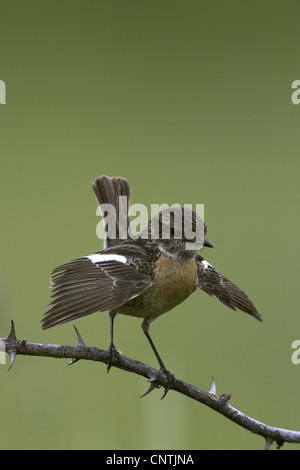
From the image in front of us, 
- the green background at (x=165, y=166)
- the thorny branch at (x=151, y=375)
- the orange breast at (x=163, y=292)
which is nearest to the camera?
the thorny branch at (x=151, y=375)

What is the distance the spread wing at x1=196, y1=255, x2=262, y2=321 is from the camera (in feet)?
11.5

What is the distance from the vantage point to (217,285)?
362 centimetres

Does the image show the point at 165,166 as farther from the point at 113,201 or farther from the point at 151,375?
the point at 151,375

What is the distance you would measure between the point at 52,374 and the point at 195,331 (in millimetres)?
2512

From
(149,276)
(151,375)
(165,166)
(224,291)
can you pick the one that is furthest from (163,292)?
(165,166)

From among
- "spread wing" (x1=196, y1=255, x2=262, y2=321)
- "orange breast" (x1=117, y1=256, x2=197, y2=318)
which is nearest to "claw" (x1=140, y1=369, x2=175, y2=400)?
"orange breast" (x1=117, y1=256, x2=197, y2=318)

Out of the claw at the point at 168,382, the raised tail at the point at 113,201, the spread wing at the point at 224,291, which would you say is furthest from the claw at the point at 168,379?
the raised tail at the point at 113,201

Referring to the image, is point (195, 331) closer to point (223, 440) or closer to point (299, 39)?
point (223, 440)

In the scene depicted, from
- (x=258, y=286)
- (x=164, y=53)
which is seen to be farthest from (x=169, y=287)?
(x=164, y=53)

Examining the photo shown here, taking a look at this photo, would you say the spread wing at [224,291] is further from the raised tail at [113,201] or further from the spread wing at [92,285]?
the raised tail at [113,201]

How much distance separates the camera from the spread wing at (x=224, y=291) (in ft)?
11.5

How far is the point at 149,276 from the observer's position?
3457 mm

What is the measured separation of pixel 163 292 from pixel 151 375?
565 millimetres

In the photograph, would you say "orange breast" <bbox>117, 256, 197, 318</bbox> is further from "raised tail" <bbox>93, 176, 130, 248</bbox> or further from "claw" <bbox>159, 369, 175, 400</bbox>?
"raised tail" <bbox>93, 176, 130, 248</bbox>
